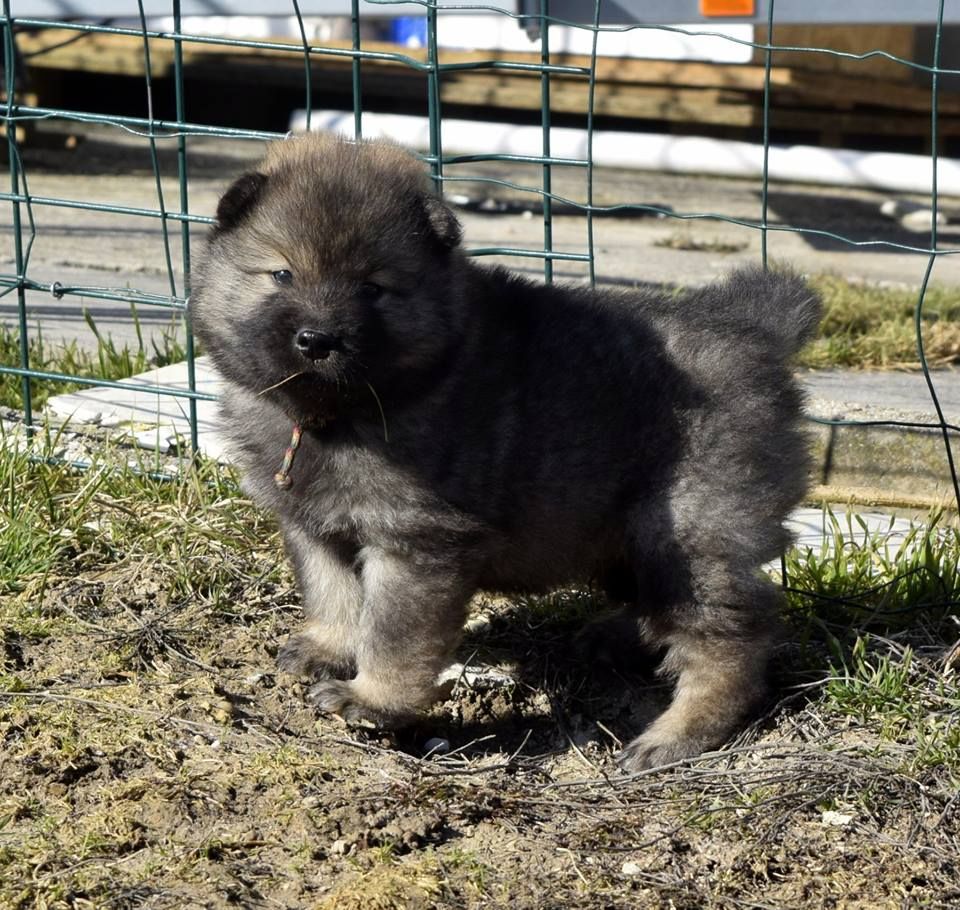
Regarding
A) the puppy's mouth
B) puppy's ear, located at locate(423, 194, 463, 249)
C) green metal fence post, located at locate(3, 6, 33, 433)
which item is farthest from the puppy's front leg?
green metal fence post, located at locate(3, 6, 33, 433)

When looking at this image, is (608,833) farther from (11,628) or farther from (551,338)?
(11,628)

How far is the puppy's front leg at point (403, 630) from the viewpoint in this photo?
10.4 ft

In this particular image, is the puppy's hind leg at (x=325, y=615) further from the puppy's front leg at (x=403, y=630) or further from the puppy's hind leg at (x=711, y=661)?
the puppy's hind leg at (x=711, y=661)

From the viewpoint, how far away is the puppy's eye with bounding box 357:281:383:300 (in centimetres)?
303

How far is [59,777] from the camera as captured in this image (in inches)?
117

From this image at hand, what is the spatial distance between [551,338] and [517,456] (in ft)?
1.03

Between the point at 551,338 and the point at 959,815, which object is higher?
the point at 551,338

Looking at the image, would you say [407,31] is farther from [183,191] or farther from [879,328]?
[183,191]

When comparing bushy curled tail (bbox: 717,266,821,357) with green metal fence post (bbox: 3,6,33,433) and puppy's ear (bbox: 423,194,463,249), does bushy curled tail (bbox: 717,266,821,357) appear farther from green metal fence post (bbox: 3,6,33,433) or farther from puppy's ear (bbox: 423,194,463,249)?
green metal fence post (bbox: 3,6,33,433)

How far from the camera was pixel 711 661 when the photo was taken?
3357 millimetres

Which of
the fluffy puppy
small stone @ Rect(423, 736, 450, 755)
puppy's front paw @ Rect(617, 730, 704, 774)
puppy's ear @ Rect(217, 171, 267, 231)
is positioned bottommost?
small stone @ Rect(423, 736, 450, 755)

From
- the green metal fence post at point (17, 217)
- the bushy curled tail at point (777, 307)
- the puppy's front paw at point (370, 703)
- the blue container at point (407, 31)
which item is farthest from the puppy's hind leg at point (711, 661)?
the blue container at point (407, 31)

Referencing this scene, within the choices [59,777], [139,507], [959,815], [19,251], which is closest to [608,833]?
[959,815]

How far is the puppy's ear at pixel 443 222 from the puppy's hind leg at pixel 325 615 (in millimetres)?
855
